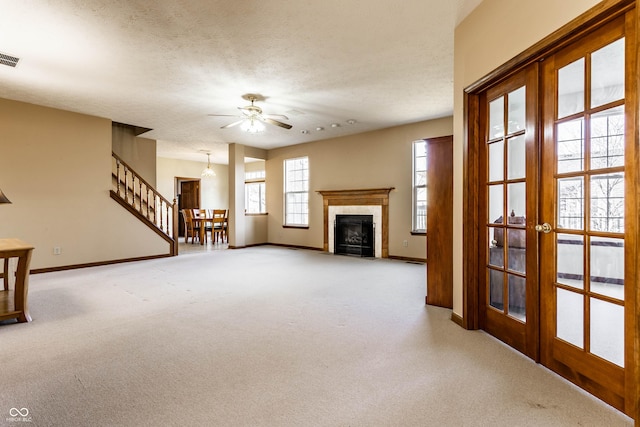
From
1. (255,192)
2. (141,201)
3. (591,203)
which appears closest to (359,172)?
(255,192)

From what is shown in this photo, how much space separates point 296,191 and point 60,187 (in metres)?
4.74

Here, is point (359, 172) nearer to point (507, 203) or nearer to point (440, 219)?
point (440, 219)

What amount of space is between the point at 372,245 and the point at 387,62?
3969 millimetres

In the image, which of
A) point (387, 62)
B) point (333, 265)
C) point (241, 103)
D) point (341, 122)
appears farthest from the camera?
point (341, 122)

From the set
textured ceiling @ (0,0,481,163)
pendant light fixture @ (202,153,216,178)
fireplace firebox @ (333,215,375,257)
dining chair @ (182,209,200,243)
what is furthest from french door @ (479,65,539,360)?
dining chair @ (182,209,200,243)

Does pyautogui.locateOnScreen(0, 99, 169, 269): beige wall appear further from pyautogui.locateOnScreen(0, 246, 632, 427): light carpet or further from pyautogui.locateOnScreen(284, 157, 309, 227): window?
pyautogui.locateOnScreen(284, 157, 309, 227): window

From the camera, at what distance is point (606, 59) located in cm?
165

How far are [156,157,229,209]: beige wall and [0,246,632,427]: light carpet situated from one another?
22.2 ft

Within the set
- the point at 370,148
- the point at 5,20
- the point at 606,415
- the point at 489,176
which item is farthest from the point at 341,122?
the point at 606,415

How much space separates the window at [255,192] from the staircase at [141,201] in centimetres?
312

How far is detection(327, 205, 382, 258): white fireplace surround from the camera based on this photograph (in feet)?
21.6

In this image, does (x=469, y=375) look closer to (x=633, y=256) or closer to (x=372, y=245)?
(x=633, y=256)

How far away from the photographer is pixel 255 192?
1005 cm

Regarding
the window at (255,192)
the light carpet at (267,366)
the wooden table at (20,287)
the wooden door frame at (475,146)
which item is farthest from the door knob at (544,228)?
the window at (255,192)
